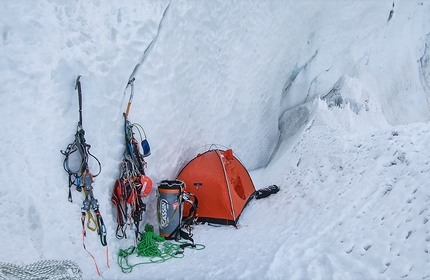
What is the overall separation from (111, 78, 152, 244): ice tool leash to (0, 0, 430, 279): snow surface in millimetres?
76

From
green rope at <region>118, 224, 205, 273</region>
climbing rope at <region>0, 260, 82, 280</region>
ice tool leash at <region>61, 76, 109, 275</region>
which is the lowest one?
green rope at <region>118, 224, 205, 273</region>

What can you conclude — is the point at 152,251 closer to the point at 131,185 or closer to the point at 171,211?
the point at 171,211

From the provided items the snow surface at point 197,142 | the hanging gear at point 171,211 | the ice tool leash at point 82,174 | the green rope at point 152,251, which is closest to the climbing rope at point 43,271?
the snow surface at point 197,142

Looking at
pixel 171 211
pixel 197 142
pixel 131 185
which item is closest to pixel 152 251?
pixel 171 211

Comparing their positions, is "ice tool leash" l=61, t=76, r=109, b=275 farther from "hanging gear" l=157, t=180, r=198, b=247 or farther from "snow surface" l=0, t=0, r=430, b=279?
"hanging gear" l=157, t=180, r=198, b=247

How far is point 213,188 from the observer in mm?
3998

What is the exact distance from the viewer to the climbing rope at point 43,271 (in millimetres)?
2043

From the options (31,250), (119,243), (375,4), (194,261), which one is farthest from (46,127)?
(375,4)

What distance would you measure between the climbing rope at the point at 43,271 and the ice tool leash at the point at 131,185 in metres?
0.89

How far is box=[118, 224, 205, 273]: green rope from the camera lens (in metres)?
2.98

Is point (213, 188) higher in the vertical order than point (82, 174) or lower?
lower

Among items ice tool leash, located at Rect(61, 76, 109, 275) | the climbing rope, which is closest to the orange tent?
ice tool leash, located at Rect(61, 76, 109, 275)

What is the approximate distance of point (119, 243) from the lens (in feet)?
10.5

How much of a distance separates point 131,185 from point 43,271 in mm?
1207
